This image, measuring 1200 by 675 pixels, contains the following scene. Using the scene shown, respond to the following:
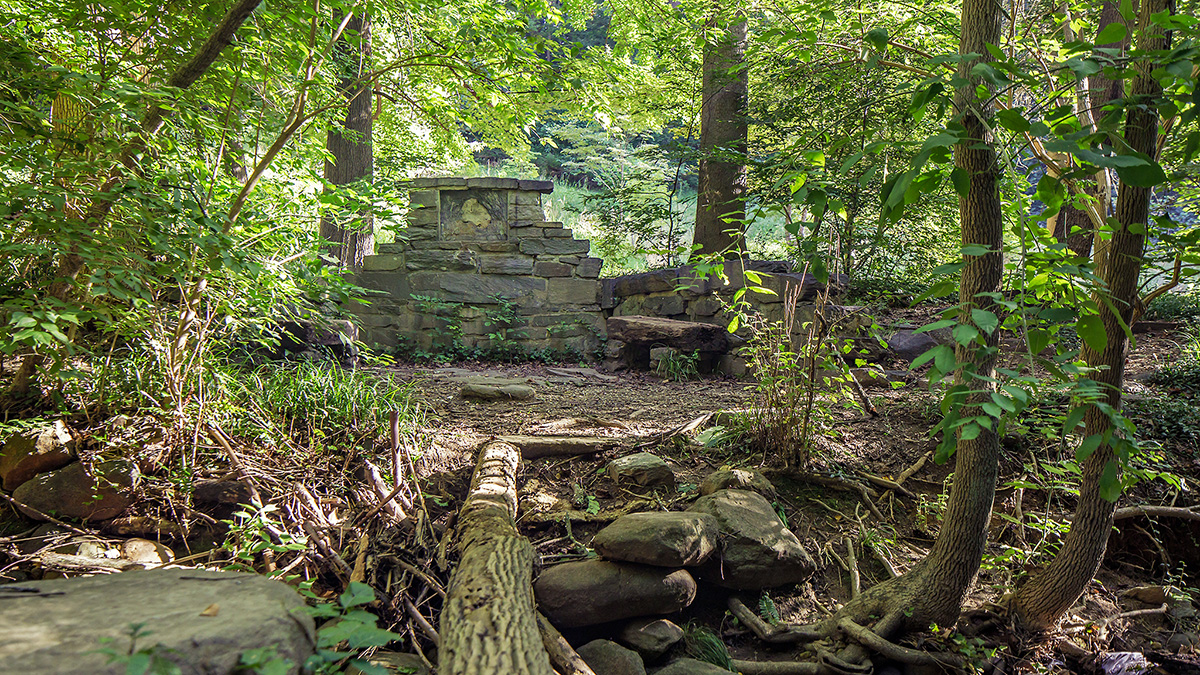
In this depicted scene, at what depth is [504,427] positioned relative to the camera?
152 inches

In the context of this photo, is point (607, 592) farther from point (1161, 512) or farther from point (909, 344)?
point (909, 344)

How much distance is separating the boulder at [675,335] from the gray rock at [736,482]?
2.97m

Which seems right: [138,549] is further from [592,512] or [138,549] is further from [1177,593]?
[1177,593]

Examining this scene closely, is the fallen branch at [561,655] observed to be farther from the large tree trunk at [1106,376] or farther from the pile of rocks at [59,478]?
the pile of rocks at [59,478]

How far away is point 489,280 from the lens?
7.23m

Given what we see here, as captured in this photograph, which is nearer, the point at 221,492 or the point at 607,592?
the point at 607,592

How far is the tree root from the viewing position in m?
2.21

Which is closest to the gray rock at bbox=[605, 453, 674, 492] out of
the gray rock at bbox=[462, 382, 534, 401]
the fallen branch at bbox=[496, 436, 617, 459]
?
the fallen branch at bbox=[496, 436, 617, 459]

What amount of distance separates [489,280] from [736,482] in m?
4.97

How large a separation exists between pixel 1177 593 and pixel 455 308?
252 inches

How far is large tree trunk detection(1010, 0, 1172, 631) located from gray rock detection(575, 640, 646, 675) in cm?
145

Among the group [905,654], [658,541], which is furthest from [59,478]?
[905,654]

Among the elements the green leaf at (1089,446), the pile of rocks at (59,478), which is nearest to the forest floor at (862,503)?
the green leaf at (1089,446)

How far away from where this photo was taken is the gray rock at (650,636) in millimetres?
2176
